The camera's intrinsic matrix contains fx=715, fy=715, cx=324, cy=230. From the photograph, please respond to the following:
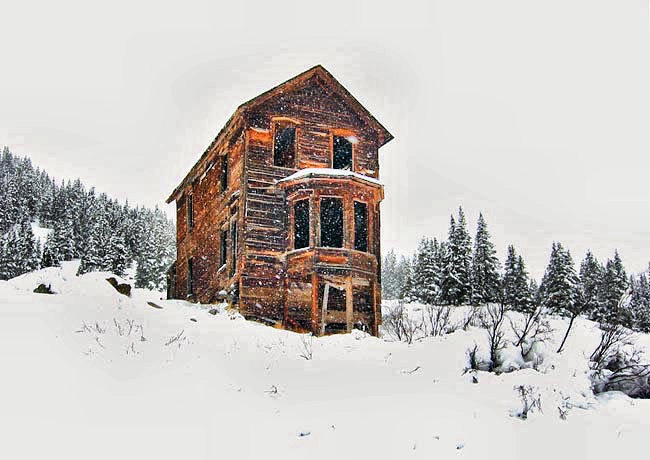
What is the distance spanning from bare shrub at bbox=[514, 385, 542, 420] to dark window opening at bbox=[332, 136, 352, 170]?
1506 centimetres

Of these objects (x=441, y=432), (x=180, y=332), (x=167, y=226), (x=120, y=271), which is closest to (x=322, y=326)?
(x=180, y=332)

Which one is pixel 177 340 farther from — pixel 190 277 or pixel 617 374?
pixel 190 277

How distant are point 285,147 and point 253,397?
17060mm

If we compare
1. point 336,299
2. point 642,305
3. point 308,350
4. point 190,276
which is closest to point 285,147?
point 336,299

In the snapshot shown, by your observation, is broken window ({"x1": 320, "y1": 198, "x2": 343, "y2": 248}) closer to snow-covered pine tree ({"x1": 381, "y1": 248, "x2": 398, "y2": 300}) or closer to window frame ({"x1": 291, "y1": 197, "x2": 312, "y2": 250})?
window frame ({"x1": 291, "y1": 197, "x2": 312, "y2": 250})

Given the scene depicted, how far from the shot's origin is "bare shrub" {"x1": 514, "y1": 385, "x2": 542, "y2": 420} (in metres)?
12.6

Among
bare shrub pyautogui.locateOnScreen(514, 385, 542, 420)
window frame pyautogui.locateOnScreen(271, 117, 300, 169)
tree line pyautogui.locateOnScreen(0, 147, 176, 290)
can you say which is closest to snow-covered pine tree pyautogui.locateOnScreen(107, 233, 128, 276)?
tree line pyautogui.locateOnScreen(0, 147, 176, 290)

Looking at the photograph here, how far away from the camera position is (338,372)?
14.8 metres

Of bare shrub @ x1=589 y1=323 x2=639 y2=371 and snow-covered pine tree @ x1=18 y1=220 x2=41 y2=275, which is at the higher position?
snow-covered pine tree @ x1=18 y1=220 x2=41 y2=275

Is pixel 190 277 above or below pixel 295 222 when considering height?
below

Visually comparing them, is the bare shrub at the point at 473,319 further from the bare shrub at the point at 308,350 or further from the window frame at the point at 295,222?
the window frame at the point at 295,222

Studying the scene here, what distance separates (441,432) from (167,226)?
140 metres

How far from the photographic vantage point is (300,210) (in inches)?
1006

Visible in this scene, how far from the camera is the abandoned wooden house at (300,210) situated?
23969 millimetres
